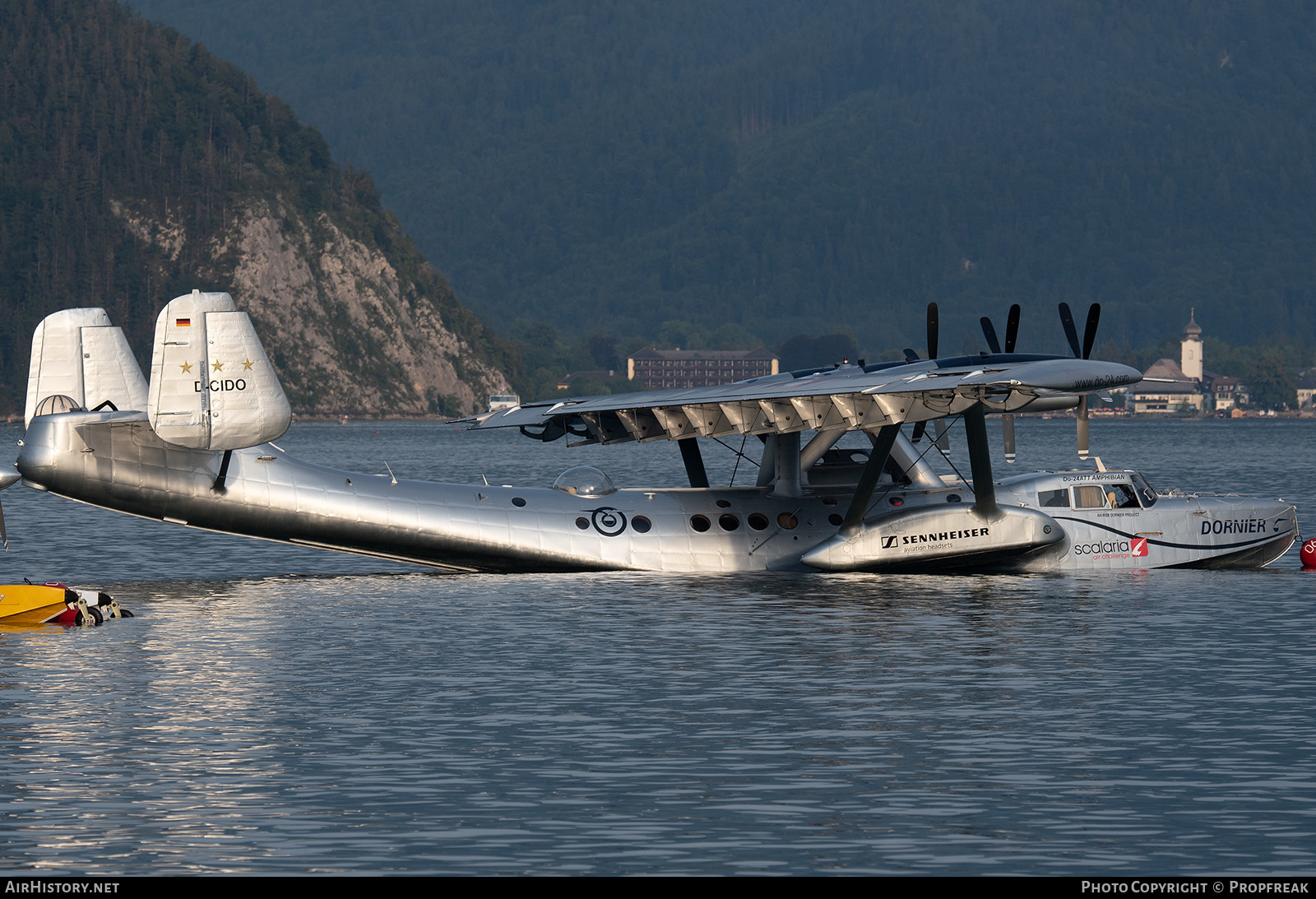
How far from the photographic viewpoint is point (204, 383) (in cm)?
3775

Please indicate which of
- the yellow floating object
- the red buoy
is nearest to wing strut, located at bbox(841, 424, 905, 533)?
the red buoy

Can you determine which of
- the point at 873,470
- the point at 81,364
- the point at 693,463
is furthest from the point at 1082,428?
the point at 81,364

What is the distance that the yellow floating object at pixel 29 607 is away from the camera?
35562 millimetres

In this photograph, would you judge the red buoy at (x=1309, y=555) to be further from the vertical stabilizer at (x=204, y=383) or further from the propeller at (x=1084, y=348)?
the vertical stabilizer at (x=204, y=383)

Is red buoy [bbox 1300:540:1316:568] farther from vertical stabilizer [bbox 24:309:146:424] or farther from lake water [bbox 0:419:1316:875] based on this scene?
vertical stabilizer [bbox 24:309:146:424]

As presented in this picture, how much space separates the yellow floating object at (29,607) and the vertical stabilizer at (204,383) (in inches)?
170

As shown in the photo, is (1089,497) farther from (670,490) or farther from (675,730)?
(675,730)

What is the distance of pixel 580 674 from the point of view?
1166 inches

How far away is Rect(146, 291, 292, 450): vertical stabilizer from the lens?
3759cm

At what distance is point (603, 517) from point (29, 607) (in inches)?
558

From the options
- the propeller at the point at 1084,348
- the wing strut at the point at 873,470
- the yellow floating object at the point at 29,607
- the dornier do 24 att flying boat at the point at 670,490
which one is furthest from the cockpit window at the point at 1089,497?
the yellow floating object at the point at 29,607

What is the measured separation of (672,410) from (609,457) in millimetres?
143495

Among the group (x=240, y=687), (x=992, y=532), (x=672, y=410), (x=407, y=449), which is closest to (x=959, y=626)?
(x=992, y=532)
